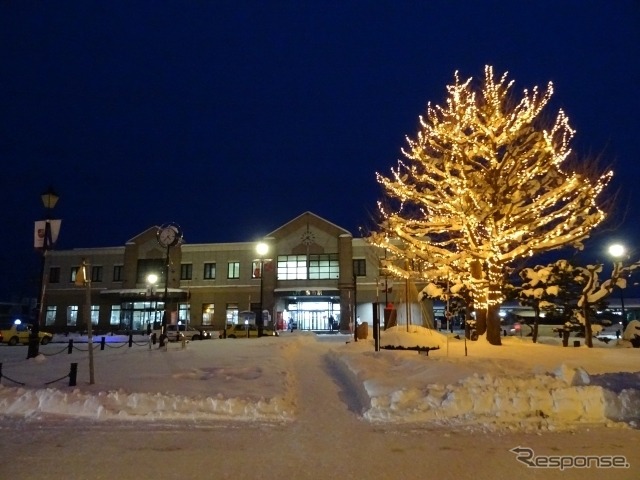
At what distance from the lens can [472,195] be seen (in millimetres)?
22422

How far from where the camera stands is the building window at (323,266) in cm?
5512

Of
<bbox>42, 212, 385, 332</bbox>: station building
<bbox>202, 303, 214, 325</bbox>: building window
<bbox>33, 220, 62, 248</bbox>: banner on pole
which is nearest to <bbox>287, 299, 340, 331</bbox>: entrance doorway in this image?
<bbox>42, 212, 385, 332</bbox>: station building

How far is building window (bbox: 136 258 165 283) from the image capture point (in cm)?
5922

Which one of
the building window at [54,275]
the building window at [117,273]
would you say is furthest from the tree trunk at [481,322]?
the building window at [54,275]

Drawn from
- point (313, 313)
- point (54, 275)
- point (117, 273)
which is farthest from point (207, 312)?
point (54, 275)

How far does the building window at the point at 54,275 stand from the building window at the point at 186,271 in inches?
604

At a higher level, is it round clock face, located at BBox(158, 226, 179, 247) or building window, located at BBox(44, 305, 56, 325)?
round clock face, located at BBox(158, 226, 179, 247)

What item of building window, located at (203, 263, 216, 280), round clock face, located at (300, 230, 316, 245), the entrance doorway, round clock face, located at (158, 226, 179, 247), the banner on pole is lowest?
the entrance doorway

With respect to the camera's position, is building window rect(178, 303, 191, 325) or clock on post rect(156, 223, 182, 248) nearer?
clock on post rect(156, 223, 182, 248)

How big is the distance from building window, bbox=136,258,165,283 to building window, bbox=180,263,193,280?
8.36ft

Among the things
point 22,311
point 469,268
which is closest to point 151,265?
point 22,311

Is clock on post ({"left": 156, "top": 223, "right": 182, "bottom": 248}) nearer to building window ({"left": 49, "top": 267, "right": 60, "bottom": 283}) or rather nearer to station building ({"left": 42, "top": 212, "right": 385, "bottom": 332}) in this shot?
station building ({"left": 42, "top": 212, "right": 385, "bottom": 332})

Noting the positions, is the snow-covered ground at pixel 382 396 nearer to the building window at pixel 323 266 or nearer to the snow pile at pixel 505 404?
the snow pile at pixel 505 404

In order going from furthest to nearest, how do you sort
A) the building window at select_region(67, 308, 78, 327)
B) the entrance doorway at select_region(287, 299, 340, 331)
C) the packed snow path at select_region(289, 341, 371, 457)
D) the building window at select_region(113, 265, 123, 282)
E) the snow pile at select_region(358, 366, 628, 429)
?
the building window at select_region(67, 308, 78, 327), the building window at select_region(113, 265, 123, 282), the entrance doorway at select_region(287, 299, 340, 331), the snow pile at select_region(358, 366, 628, 429), the packed snow path at select_region(289, 341, 371, 457)
